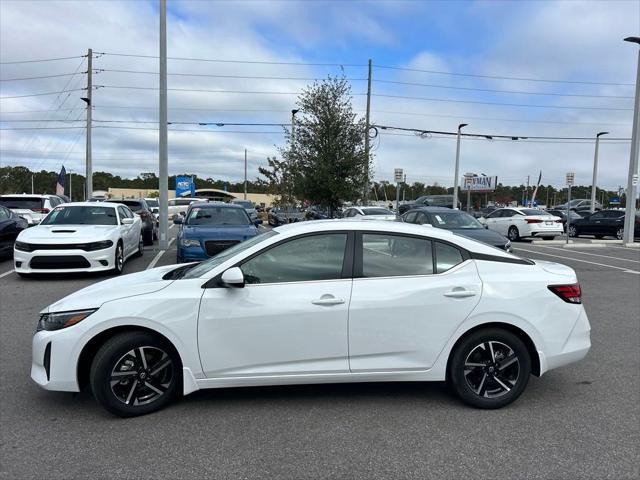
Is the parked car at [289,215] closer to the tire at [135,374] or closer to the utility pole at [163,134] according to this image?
the utility pole at [163,134]

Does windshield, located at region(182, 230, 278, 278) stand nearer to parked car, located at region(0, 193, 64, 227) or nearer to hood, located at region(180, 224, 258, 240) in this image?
hood, located at region(180, 224, 258, 240)

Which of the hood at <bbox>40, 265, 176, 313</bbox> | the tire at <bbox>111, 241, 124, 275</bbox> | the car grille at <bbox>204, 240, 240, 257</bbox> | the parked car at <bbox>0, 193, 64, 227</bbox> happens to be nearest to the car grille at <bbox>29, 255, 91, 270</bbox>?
the tire at <bbox>111, 241, 124, 275</bbox>

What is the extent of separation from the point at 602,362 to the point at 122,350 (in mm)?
4645

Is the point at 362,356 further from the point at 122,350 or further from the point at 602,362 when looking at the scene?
the point at 602,362

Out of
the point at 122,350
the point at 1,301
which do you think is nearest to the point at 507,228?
the point at 1,301

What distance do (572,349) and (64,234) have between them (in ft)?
29.0

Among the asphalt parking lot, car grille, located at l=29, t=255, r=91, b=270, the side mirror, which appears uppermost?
the side mirror

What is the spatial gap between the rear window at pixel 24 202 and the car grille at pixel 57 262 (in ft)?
30.3

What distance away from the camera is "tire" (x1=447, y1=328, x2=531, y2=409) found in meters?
3.96

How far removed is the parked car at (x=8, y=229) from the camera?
11.9 metres

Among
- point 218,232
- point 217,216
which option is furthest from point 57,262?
point 217,216

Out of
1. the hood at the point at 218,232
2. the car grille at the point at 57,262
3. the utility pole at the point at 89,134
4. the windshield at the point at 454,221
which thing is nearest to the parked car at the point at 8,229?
the car grille at the point at 57,262

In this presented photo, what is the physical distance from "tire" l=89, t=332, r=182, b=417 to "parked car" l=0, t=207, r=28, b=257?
10036 mm

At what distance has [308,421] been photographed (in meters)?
3.75
